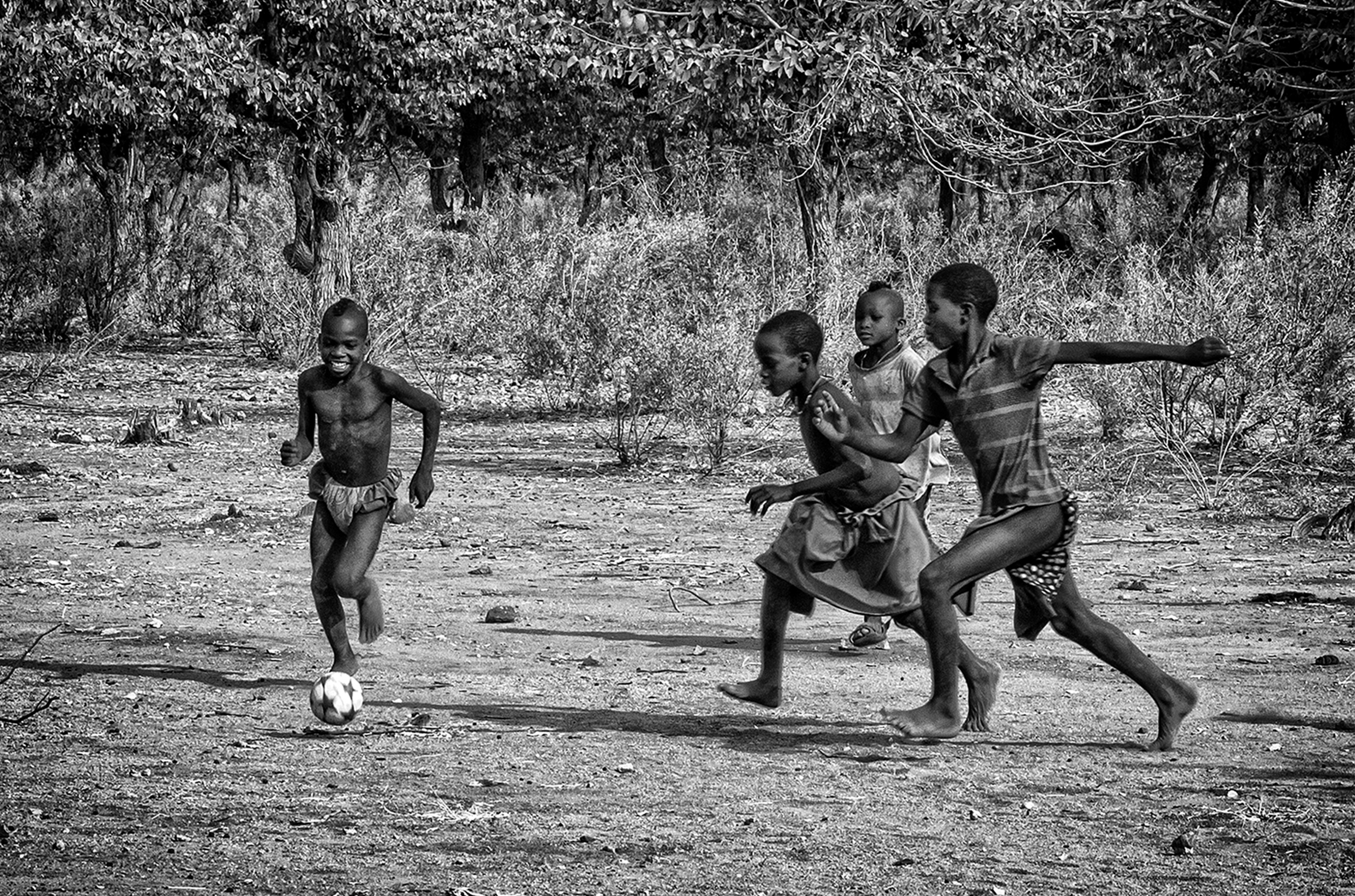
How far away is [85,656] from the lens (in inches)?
237

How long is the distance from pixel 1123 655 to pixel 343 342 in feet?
8.56

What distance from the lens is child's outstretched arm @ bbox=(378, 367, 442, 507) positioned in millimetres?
5344

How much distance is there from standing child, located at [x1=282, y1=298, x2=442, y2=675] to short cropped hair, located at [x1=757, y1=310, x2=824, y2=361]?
113 centimetres

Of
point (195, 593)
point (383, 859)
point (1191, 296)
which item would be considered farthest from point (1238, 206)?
point (383, 859)

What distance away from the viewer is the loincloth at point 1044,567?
183 inches

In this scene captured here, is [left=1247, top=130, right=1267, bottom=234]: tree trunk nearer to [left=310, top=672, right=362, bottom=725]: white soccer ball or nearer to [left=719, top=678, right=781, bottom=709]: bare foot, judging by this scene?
[left=719, top=678, right=781, bottom=709]: bare foot

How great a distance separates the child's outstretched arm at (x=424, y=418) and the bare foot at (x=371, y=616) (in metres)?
0.34

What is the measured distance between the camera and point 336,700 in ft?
16.0

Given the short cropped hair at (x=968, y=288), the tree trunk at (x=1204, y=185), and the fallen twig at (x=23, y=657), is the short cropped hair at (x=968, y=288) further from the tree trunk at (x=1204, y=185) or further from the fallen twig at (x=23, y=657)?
the tree trunk at (x=1204, y=185)

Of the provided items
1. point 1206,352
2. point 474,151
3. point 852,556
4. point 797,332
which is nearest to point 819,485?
point 852,556

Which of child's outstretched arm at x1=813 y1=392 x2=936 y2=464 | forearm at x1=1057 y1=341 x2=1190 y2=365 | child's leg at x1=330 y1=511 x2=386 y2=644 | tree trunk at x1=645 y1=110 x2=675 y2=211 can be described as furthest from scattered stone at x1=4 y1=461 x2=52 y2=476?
tree trunk at x1=645 y1=110 x2=675 y2=211

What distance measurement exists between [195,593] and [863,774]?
3.84 m

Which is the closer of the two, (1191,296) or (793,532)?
(793,532)

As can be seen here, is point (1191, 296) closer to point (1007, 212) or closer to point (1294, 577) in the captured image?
point (1294, 577)
